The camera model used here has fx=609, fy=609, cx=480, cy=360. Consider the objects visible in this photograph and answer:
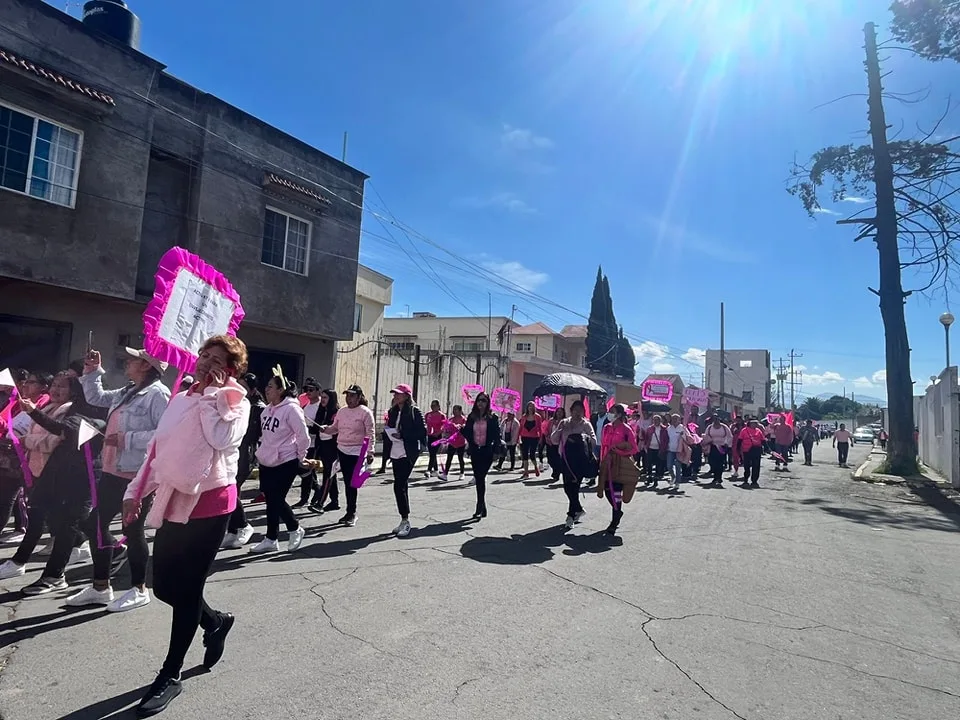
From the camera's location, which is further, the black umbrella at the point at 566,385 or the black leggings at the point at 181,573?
the black umbrella at the point at 566,385

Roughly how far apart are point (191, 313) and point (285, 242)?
33.6 feet

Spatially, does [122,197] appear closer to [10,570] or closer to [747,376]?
[10,570]

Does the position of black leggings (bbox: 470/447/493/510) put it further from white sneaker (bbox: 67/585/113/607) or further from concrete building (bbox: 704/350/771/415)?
concrete building (bbox: 704/350/771/415)

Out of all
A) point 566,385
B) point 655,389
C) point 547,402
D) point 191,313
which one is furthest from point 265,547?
point 655,389

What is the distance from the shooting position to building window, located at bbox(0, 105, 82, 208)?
387 inches

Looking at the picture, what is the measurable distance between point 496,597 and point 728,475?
1485cm

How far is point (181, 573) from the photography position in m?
3.13

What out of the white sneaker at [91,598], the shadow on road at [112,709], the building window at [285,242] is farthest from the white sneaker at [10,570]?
the building window at [285,242]

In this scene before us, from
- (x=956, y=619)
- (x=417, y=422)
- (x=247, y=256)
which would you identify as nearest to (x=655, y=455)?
(x=417, y=422)

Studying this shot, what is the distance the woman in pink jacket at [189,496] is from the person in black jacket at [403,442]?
158 inches

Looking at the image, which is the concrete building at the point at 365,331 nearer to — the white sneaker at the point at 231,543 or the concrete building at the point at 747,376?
the white sneaker at the point at 231,543

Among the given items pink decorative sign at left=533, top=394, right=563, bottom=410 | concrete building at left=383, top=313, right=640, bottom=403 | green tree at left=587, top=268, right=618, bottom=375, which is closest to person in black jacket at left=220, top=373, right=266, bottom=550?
pink decorative sign at left=533, top=394, right=563, bottom=410

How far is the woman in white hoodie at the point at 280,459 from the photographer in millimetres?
6172

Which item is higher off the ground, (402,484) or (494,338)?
(494,338)
